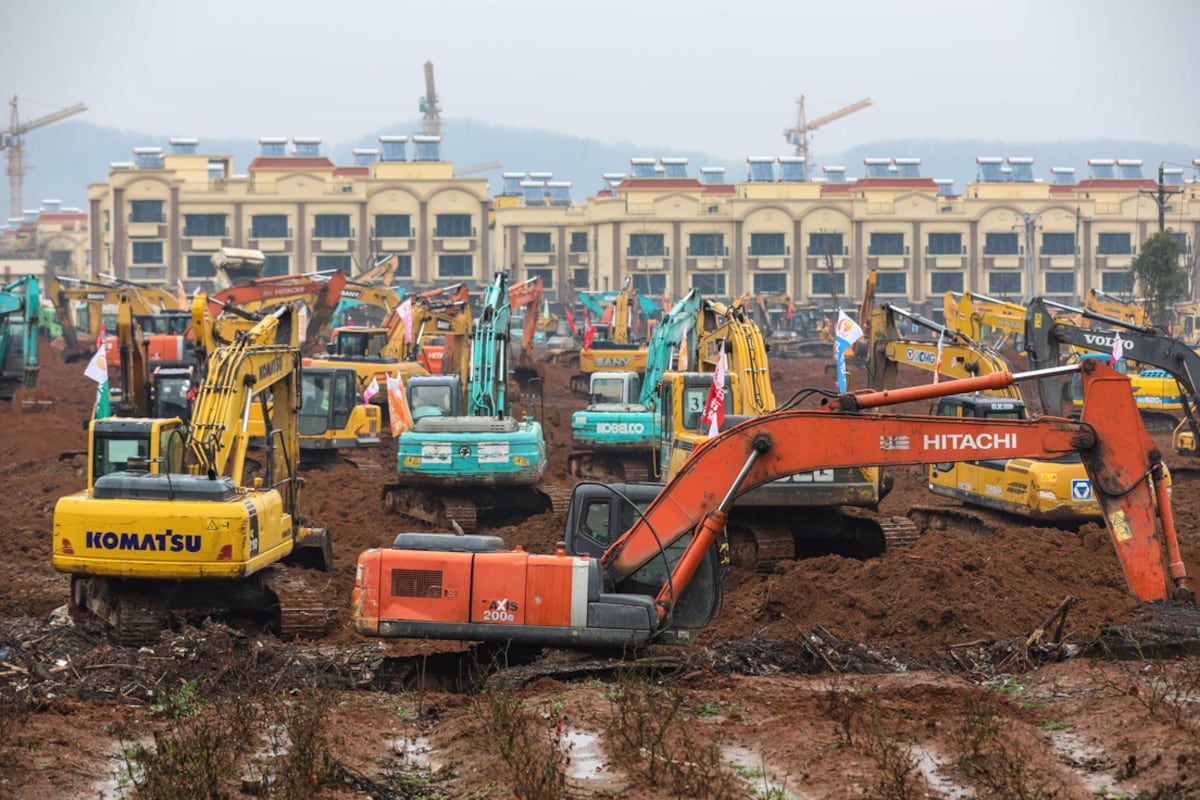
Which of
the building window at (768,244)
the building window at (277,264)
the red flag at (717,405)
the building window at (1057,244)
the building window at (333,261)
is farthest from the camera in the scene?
the building window at (1057,244)

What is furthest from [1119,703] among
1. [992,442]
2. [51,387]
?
[51,387]

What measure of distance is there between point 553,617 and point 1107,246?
105 metres

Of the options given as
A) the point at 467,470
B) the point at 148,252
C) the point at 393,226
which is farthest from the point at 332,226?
the point at 467,470

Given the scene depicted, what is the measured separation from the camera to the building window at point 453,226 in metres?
108

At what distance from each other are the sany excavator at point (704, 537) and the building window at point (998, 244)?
9898cm

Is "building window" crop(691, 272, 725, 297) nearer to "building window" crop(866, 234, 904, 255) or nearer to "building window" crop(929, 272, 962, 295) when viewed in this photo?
"building window" crop(866, 234, 904, 255)

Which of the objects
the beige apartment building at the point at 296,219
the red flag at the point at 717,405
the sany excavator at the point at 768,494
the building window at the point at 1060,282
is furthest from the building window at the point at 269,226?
the red flag at the point at 717,405

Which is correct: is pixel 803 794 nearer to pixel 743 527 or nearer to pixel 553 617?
pixel 553 617

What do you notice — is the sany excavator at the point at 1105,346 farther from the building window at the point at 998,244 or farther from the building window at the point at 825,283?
the building window at the point at 998,244

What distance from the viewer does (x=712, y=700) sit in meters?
→ 12.2

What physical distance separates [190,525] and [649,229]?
9558 centimetres

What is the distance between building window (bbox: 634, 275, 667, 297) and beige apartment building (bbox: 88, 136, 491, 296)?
11.0 metres

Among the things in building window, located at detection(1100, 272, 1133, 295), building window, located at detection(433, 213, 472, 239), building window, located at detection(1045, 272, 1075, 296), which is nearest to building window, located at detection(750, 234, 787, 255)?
building window, located at detection(1045, 272, 1075, 296)

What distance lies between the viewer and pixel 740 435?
13.5m
